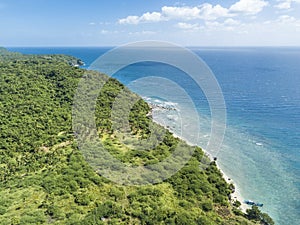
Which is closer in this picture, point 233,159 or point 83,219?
point 83,219

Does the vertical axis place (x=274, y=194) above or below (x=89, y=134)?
below

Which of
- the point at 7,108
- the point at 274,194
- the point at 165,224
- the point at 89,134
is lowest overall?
the point at 274,194

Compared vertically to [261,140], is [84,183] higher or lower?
higher

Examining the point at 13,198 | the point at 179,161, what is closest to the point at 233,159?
the point at 179,161

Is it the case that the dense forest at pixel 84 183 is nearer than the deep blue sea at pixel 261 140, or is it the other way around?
the dense forest at pixel 84 183

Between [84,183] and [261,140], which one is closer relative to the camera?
[84,183]

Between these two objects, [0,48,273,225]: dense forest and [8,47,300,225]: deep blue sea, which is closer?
[0,48,273,225]: dense forest

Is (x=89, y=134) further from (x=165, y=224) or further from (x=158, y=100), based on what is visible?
(x=158, y=100)

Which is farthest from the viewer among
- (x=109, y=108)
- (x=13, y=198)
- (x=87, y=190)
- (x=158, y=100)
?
(x=158, y=100)
